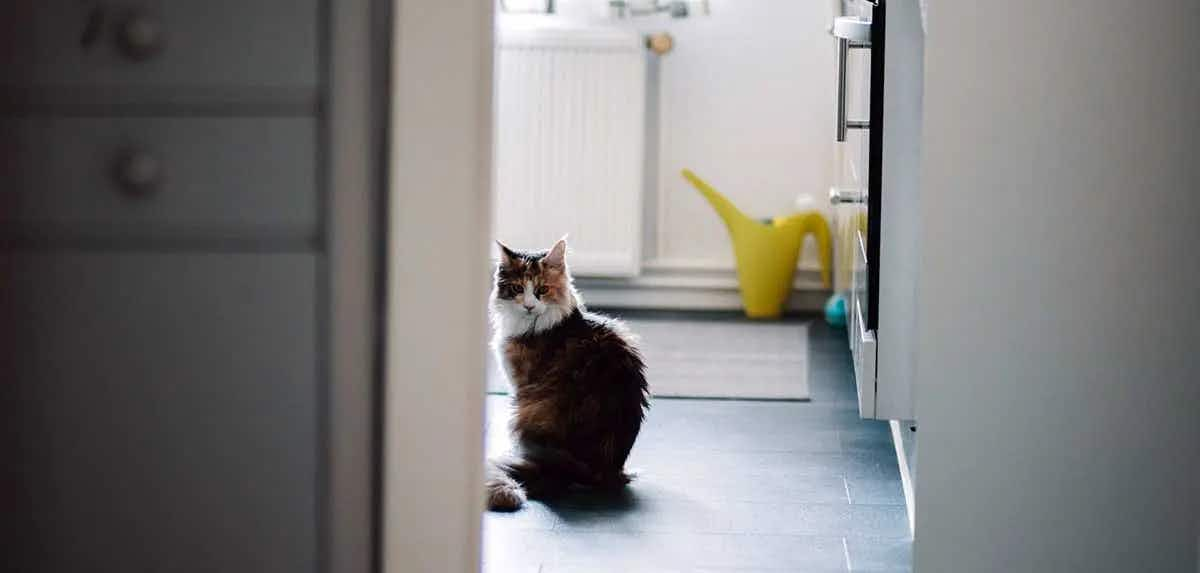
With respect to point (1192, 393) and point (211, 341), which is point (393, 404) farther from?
point (1192, 393)

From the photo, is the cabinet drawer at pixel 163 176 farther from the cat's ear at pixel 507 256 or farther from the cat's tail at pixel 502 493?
the cat's ear at pixel 507 256

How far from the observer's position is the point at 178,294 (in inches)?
46.0

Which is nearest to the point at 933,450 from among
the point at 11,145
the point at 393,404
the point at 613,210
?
the point at 393,404

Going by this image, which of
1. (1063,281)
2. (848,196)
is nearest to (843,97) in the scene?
(848,196)

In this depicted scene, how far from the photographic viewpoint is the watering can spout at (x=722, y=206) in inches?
165

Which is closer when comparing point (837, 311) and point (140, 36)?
point (140, 36)

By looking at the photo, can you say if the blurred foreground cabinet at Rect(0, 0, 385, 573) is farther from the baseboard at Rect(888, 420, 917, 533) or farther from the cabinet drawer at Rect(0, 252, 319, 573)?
the baseboard at Rect(888, 420, 917, 533)

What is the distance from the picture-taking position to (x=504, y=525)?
2217mm

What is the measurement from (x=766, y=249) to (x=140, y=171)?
10.3 feet

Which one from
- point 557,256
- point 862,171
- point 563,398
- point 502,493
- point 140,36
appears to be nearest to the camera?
point 140,36

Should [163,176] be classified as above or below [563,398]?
above

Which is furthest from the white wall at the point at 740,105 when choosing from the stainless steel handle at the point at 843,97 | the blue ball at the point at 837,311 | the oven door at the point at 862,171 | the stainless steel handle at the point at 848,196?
the stainless steel handle at the point at 843,97

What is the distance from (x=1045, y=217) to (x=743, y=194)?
2847 mm

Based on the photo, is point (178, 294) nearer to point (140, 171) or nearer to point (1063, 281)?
point (140, 171)
